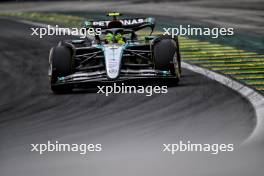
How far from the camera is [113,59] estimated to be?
1588 cm

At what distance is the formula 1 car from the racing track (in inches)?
11.4

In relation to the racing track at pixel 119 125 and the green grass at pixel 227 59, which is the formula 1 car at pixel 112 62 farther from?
the green grass at pixel 227 59

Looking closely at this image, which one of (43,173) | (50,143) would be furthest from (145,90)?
(43,173)

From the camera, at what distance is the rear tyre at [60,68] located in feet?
52.2

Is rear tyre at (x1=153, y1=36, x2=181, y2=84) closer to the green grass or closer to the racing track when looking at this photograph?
the racing track

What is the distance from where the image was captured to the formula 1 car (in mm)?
15781

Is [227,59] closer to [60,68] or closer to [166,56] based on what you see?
[166,56]

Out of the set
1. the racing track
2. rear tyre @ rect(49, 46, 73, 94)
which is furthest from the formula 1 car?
the racing track

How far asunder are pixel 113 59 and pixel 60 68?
2.95 feet

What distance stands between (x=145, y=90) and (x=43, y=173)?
583 centimetres

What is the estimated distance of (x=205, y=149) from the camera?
10945 millimetres

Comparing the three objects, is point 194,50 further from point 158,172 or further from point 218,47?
point 158,172

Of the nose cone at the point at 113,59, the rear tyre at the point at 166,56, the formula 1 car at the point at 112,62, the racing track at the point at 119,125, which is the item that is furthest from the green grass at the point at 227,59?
the nose cone at the point at 113,59

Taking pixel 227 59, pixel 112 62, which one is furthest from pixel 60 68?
pixel 227 59
